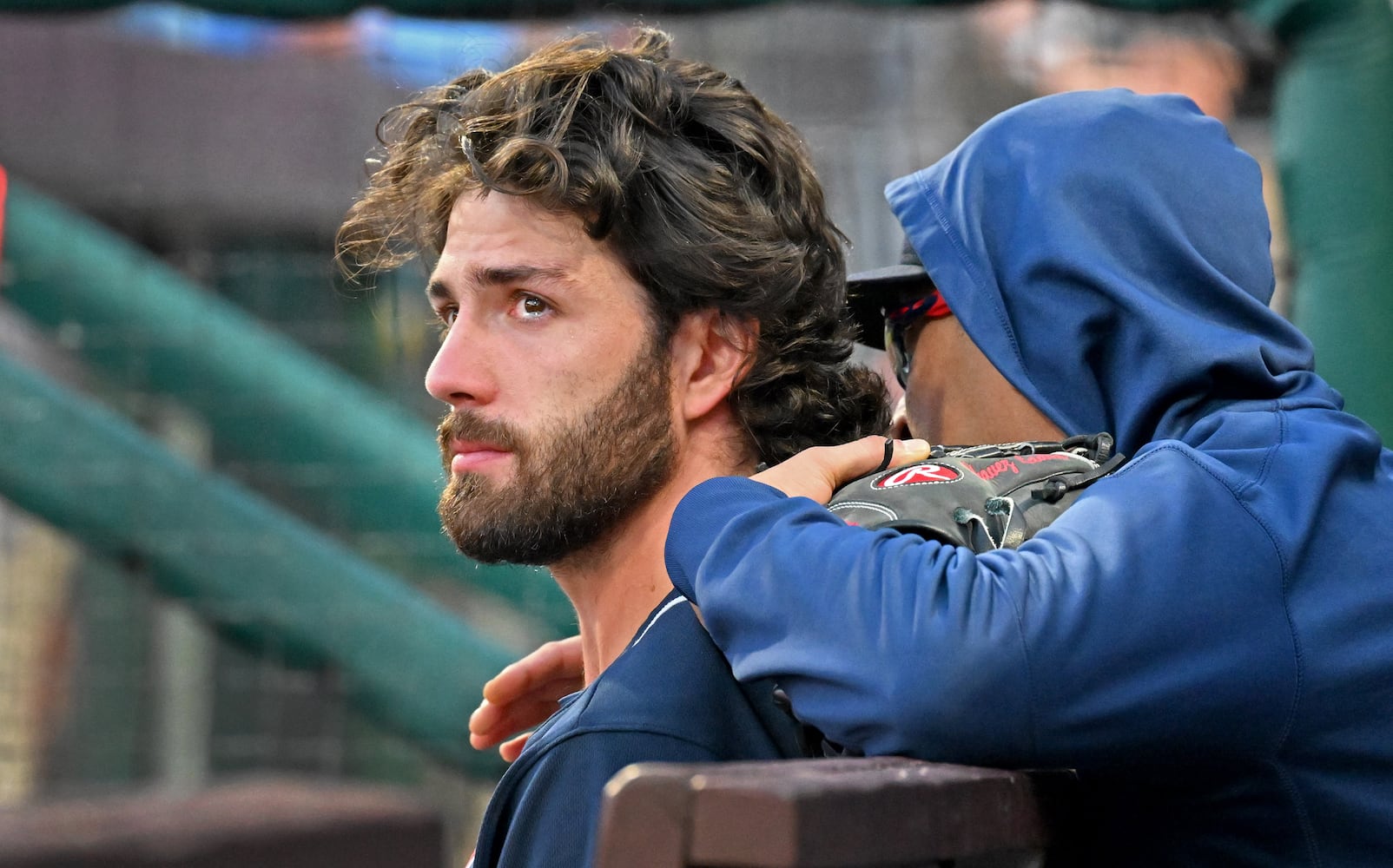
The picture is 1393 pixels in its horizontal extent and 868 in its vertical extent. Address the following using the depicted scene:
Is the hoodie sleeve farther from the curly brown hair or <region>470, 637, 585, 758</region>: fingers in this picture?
<region>470, 637, 585, 758</region>: fingers

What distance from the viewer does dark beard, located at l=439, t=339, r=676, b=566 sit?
6.46ft

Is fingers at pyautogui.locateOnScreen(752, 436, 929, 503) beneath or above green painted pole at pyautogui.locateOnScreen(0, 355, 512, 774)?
above

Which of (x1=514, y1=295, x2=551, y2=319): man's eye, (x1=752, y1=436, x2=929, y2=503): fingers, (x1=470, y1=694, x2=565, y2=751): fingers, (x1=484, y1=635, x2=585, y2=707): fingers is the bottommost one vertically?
(x1=470, y1=694, x2=565, y2=751): fingers

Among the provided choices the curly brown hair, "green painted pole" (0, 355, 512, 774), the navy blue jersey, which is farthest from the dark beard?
"green painted pole" (0, 355, 512, 774)

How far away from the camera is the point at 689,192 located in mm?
2074

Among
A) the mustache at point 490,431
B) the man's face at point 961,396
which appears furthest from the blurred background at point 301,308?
the man's face at point 961,396

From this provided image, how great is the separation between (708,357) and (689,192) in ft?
0.73

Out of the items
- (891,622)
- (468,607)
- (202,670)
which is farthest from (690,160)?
(468,607)

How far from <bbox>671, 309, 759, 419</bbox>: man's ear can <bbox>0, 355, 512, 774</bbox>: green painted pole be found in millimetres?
3183

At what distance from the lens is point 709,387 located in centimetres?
209

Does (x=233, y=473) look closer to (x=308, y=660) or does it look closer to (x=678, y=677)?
(x=308, y=660)

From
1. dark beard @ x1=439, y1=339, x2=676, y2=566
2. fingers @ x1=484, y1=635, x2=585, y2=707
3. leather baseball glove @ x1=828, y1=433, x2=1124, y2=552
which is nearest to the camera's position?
leather baseball glove @ x1=828, y1=433, x2=1124, y2=552

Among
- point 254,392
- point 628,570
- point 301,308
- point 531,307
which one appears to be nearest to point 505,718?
point 628,570

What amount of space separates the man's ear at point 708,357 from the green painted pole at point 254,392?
3446 mm
